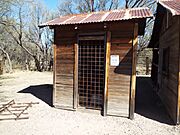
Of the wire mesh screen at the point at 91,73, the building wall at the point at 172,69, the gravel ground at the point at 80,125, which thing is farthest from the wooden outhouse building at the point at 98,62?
the building wall at the point at 172,69

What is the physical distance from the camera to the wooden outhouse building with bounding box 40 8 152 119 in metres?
6.58

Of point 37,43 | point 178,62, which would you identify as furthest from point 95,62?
point 37,43

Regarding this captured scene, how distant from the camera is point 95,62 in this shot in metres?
7.17

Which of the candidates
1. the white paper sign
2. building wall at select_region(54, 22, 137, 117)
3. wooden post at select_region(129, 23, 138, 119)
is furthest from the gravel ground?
the white paper sign

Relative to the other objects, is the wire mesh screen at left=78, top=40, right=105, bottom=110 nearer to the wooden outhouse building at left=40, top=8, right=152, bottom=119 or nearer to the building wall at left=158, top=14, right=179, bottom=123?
the wooden outhouse building at left=40, top=8, right=152, bottom=119

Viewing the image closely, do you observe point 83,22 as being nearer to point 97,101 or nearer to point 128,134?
point 97,101

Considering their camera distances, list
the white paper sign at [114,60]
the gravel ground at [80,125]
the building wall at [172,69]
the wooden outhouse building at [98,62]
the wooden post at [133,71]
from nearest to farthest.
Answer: the gravel ground at [80,125]
the building wall at [172,69]
the wooden post at [133,71]
the wooden outhouse building at [98,62]
the white paper sign at [114,60]

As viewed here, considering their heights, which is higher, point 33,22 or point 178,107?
point 33,22

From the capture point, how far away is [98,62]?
7.14 metres

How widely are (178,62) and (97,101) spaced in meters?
2.97

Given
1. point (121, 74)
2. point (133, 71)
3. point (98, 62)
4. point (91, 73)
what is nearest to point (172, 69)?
point (133, 71)

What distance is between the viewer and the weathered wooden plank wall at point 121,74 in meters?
6.59

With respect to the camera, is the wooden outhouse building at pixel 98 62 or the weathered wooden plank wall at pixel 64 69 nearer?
the wooden outhouse building at pixel 98 62

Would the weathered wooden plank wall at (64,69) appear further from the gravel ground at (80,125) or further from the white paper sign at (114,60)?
the white paper sign at (114,60)
